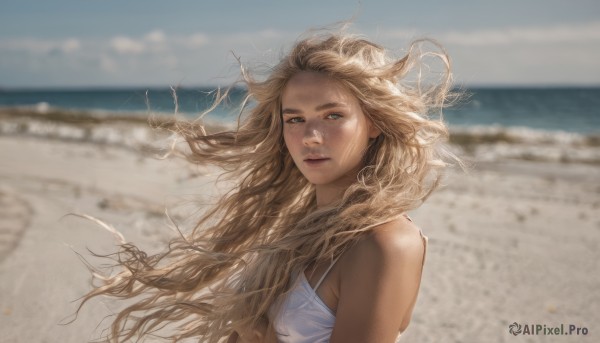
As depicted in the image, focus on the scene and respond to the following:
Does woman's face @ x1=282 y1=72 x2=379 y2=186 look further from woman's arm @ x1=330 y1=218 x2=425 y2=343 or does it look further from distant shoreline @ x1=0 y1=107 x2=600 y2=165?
distant shoreline @ x1=0 y1=107 x2=600 y2=165

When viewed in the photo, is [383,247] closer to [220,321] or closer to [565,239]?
[220,321]

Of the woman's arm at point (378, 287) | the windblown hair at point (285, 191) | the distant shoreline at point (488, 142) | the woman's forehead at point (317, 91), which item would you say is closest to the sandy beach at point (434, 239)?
the windblown hair at point (285, 191)

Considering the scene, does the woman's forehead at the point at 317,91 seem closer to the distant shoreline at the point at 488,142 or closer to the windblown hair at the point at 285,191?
the windblown hair at the point at 285,191

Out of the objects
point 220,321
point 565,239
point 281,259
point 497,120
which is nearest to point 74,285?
point 220,321

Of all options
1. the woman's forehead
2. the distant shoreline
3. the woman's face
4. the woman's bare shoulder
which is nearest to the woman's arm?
the woman's bare shoulder

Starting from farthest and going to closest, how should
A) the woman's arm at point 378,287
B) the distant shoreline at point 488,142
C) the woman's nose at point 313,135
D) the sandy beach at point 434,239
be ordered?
1. the distant shoreline at point 488,142
2. the sandy beach at point 434,239
3. the woman's nose at point 313,135
4. the woman's arm at point 378,287

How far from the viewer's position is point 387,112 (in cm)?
246

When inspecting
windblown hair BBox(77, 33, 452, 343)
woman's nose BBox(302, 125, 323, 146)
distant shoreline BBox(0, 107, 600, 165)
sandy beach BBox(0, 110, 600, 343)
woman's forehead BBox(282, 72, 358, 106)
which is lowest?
distant shoreline BBox(0, 107, 600, 165)

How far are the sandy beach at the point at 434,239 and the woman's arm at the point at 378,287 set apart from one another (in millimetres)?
1140

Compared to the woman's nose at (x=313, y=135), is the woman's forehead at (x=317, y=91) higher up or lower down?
higher up

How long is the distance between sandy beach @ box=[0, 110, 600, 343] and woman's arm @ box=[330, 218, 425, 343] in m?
1.14

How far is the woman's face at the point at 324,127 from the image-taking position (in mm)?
2354

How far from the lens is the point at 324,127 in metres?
2.34

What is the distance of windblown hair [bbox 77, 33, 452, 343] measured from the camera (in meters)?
2.39
